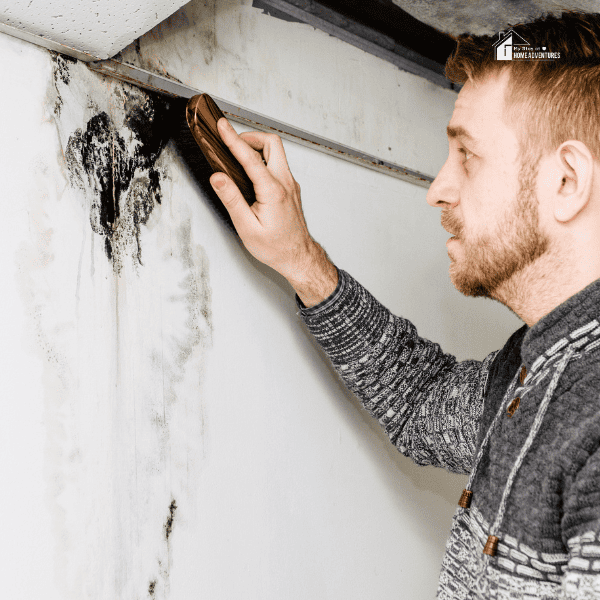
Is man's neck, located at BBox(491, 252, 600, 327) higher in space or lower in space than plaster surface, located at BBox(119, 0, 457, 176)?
lower

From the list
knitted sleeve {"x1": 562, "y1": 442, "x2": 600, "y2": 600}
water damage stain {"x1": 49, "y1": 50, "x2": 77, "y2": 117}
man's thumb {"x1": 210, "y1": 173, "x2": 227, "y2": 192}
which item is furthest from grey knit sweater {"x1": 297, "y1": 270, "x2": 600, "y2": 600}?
water damage stain {"x1": 49, "y1": 50, "x2": 77, "y2": 117}

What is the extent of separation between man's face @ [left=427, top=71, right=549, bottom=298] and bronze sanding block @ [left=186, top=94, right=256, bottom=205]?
14.5 inches

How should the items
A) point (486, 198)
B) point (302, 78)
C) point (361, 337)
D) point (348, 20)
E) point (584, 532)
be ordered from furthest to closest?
point (348, 20) < point (302, 78) < point (361, 337) < point (486, 198) < point (584, 532)

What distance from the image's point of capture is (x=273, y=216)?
96 centimetres

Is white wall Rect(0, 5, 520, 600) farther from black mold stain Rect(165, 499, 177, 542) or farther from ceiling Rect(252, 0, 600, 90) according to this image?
ceiling Rect(252, 0, 600, 90)

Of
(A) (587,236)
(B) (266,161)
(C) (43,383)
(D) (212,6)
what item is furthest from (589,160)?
(C) (43,383)

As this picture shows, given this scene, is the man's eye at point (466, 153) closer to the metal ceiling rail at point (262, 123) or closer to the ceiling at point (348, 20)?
the metal ceiling rail at point (262, 123)

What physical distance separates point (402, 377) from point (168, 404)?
0.47 m

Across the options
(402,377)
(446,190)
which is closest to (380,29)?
(446,190)

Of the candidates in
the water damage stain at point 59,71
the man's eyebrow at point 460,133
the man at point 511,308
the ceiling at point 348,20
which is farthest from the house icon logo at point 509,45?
the water damage stain at point 59,71

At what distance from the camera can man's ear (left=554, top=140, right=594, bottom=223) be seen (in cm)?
87

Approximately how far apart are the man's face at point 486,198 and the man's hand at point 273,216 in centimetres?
24

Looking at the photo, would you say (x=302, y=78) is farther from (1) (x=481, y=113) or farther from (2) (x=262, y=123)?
(1) (x=481, y=113)

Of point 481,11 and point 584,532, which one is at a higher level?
point 481,11
